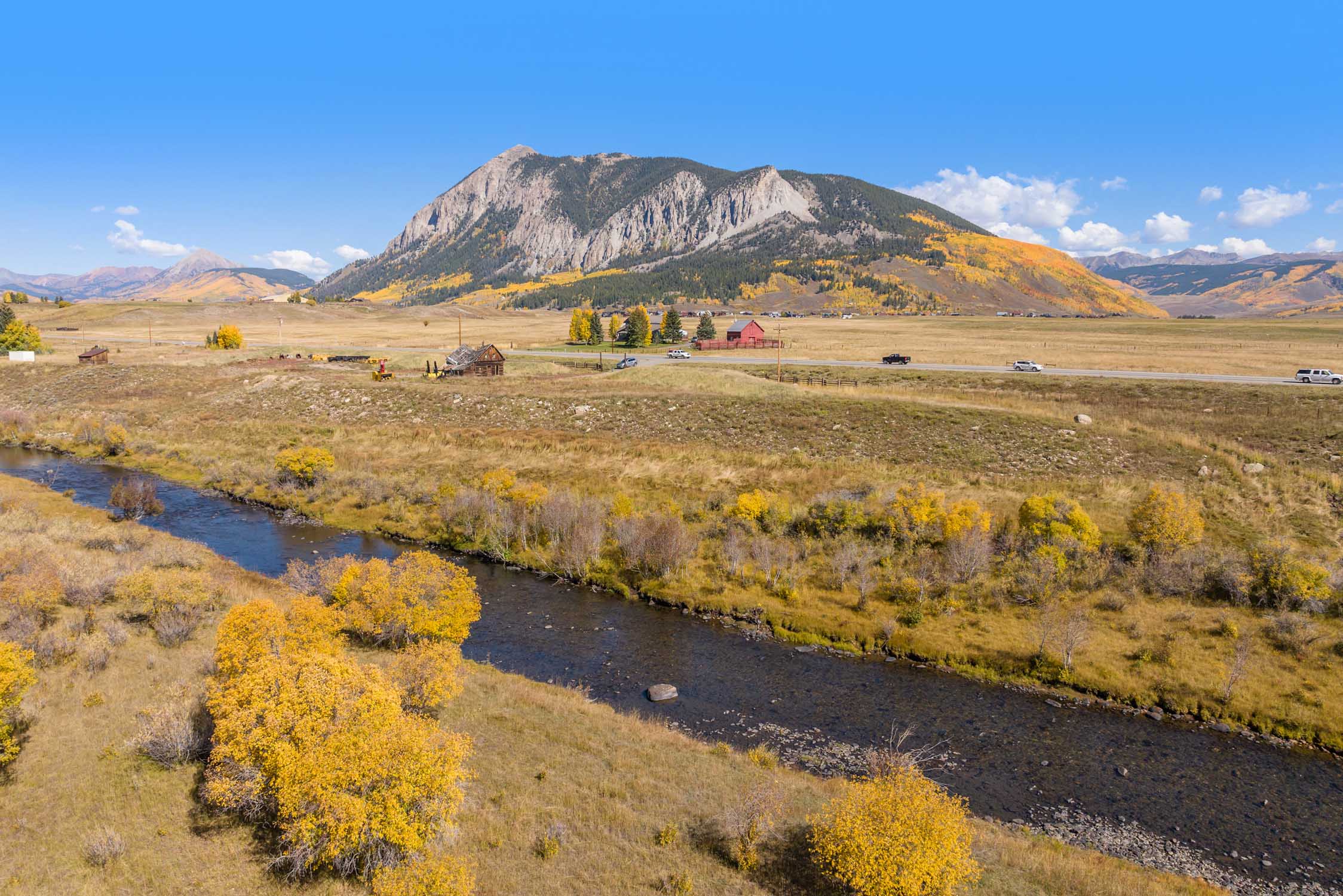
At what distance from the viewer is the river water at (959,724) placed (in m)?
18.9

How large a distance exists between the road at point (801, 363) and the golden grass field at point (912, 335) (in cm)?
275

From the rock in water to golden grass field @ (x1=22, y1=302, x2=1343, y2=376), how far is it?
8220 centimetres

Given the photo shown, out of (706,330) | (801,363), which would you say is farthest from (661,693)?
(706,330)

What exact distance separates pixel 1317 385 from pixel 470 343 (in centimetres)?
12496

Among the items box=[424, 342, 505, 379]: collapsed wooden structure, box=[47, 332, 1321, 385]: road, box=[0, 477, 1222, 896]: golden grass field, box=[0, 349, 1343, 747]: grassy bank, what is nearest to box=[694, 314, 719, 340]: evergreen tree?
box=[47, 332, 1321, 385]: road

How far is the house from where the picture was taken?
87000mm

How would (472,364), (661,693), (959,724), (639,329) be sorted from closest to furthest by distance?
1. (959,724)
2. (661,693)
3. (472,364)
4. (639,329)

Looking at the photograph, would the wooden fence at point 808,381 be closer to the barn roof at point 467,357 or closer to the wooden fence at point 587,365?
the wooden fence at point 587,365

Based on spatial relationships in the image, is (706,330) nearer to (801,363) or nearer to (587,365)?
(801,363)

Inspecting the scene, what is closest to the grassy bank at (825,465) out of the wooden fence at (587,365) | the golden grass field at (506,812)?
the wooden fence at (587,365)

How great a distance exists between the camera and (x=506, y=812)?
638 inches

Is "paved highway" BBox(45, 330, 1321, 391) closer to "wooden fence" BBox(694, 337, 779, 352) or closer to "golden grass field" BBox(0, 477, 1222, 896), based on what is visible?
"wooden fence" BBox(694, 337, 779, 352)

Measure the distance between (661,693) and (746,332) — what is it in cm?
11083

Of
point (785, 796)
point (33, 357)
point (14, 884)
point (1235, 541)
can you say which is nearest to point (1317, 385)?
point (1235, 541)
